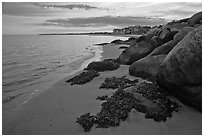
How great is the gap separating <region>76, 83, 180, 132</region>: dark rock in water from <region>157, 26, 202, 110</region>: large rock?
0.55 metres

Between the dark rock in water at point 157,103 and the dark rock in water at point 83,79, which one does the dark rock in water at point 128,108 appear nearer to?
the dark rock in water at point 157,103

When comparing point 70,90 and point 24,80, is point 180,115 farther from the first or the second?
point 24,80

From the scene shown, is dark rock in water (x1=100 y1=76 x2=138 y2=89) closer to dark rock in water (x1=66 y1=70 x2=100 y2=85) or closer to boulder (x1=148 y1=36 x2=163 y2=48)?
dark rock in water (x1=66 y1=70 x2=100 y2=85)

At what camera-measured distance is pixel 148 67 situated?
1151 cm

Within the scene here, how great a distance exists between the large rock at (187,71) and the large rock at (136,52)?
7.93m

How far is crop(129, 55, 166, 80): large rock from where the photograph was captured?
434 inches

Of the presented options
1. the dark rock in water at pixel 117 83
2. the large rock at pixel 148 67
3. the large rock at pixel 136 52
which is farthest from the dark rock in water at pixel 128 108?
the large rock at pixel 136 52

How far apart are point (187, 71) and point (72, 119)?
398 cm

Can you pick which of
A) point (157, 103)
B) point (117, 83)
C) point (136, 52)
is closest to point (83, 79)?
point (117, 83)

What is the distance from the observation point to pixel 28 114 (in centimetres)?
823

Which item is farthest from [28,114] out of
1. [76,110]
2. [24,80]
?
[24,80]

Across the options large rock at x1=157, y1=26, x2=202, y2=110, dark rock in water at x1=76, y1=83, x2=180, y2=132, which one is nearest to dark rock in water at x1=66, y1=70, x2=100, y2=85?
dark rock in water at x1=76, y1=83, x2=180, y2=132

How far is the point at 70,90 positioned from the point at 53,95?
0.89m

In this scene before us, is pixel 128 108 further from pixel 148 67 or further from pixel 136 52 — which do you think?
pixel 136 52
